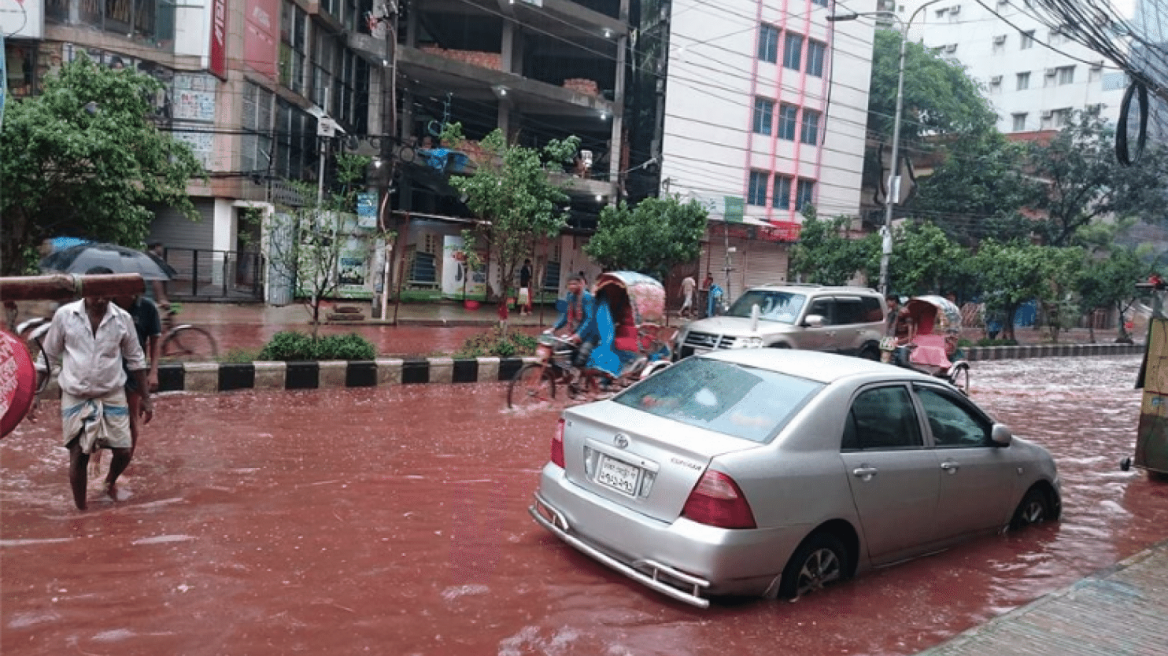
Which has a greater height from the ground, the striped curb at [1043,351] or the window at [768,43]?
the window at [768,43]

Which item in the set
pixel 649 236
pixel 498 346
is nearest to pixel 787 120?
pixel 649 236

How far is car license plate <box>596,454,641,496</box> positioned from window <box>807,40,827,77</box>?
34.4 meters

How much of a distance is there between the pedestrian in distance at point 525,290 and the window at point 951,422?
2050 centimetres

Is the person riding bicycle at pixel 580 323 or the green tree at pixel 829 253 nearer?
the person riding bicycle at pixel 580 323

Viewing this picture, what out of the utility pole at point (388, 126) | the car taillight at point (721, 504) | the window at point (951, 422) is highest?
the utility pole at point (388, 126)

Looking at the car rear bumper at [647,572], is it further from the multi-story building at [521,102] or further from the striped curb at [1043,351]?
the striped curb at [1043,351]

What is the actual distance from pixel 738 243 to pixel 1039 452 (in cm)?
2894

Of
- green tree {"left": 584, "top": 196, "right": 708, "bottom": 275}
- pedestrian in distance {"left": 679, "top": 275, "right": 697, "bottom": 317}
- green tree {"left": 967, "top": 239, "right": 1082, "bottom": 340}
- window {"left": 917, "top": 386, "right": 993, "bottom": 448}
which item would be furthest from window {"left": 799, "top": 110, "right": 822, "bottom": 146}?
window {"left": 917, "top": 386, "right": 993, "bottom": 448}

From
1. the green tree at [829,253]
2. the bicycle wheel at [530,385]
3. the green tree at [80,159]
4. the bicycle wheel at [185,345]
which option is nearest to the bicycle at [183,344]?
the bicycle wheel at [185,345]

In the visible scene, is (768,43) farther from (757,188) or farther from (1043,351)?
(1043,351)

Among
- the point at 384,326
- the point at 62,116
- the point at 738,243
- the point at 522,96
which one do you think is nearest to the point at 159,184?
the point at 62,116

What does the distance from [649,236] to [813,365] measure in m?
18.6

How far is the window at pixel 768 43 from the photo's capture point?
34156 millimetres

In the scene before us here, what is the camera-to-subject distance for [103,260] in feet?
34.9
